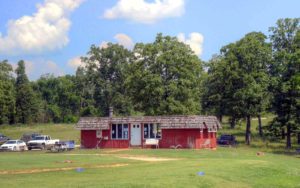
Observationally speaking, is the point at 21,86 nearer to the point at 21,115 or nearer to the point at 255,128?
the point at 21,115

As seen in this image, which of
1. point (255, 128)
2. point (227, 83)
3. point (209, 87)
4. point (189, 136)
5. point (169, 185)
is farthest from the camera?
point (255, 128)

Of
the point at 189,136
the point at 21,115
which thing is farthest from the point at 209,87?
the point at 21,115

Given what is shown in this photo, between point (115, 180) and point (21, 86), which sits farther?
point (21, 86)

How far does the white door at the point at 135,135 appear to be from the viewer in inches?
2119

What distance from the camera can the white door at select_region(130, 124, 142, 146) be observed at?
53812 millimetres

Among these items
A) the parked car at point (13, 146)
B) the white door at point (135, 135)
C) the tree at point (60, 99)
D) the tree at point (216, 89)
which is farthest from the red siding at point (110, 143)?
the tree at point (60, 99)

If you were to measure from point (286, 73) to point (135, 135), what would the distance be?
23.6m

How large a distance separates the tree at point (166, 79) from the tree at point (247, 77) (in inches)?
177

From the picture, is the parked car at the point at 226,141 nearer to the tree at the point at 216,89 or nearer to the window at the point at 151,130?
the tree at the point at 216,89

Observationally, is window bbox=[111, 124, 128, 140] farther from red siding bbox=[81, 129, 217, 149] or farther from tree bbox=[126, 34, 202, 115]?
tree bbox=[126, 34, 202, 115]

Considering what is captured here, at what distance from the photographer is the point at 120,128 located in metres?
54.7

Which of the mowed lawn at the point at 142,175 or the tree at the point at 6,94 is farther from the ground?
the tree at the point at 6,94

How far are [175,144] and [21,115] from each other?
68.6 metres

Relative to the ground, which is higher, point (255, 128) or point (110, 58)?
point (110, 58)
